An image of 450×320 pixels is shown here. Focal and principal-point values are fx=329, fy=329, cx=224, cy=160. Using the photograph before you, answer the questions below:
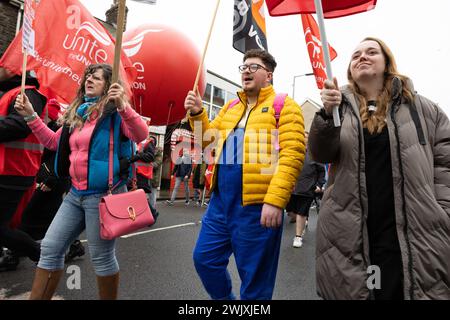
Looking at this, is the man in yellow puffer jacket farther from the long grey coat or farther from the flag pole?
the flag pole

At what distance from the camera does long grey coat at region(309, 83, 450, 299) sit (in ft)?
4.67

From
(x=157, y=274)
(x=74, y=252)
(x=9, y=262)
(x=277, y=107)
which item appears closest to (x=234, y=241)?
(x=277, y=107)

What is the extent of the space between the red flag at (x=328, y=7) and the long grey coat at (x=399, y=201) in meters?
1.06

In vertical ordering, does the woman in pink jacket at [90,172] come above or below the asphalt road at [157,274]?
above

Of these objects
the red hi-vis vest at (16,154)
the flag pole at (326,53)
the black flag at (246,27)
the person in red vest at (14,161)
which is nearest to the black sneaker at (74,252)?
the person in red vest at (14,161)

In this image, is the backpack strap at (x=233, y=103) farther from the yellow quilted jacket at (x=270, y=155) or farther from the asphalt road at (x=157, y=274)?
the asphalt road at (x=157, y=274)

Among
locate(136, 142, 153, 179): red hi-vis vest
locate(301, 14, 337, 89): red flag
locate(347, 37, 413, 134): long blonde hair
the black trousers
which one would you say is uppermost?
locate(301, 14, 337, 89): red flag

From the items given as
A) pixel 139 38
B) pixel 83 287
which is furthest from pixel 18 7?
pixel 83 287

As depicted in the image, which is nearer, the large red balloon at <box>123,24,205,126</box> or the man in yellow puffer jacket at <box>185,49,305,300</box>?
the man in yellow puffer jacket at <box>185,49,305,300</box>

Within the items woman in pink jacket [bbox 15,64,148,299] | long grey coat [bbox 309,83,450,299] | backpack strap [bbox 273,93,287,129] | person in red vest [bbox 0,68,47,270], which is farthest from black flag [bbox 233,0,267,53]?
long grey coat [bbox 309,83,450,299]

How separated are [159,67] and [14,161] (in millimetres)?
2120

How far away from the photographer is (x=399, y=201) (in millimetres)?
1503

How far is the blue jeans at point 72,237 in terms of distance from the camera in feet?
6.95

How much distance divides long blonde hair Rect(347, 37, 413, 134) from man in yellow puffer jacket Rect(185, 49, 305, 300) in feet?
1.36
